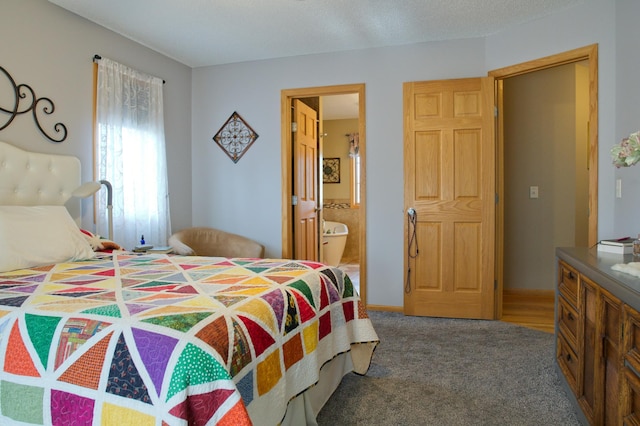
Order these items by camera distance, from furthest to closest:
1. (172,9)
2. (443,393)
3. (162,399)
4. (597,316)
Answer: (172,9) < (443,393) < (597,316) < (162,399)

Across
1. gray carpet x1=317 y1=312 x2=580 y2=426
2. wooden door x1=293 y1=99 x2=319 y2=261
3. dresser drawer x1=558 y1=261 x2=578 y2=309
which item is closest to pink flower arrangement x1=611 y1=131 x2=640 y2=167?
dresser drawer x1=558 y1=261 x2=578 y2=309

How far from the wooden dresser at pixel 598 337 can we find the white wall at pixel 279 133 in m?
1.81

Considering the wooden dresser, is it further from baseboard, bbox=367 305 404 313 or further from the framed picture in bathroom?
the framed picture in bathroom

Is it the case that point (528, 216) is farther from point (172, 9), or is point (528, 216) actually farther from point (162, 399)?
point (162, 399)

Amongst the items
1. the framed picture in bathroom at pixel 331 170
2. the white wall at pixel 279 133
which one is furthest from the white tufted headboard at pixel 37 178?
the framed picture in bathroom at pixel 331 170

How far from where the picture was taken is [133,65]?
3.79 metres

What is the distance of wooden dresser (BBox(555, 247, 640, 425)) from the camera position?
1.39m

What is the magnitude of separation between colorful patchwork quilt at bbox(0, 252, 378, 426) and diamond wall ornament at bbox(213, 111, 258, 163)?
264 centimetres

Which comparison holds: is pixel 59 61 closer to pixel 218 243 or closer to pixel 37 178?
pixel 37 178

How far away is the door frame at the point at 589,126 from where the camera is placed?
3027 millimetres

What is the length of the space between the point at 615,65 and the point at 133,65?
388cm

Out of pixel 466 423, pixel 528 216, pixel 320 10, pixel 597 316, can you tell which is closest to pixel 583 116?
pixel 528 216

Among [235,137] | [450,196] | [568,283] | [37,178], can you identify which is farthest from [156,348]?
[235,137]

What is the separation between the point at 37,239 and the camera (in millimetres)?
2385
